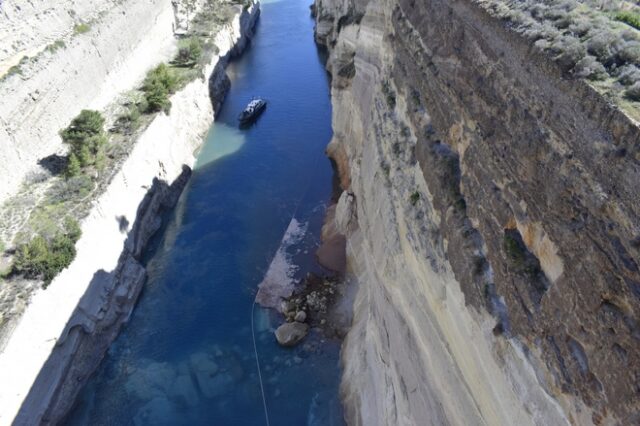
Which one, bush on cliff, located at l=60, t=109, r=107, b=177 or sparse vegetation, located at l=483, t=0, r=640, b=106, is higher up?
sparse vegetation, located at l=483, t=0, r=640, b=106

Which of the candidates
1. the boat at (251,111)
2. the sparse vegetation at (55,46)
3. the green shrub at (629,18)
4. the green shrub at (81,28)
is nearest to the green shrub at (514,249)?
the green shrub at (629,18)

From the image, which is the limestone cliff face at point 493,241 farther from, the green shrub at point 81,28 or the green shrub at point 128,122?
the green shrub at point 81,28

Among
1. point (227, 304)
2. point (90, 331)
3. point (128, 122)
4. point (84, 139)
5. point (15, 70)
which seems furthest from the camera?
point (128, 122)

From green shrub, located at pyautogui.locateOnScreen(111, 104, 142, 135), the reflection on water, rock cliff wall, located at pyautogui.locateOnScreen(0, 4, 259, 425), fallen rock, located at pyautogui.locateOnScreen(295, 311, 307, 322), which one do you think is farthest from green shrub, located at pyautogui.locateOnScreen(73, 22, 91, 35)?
fallen rock, located at pyautogui.locateOnScreen(295, 311, 307, 322)

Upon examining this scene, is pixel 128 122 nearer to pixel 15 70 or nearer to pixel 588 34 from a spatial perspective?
pixel 15 70

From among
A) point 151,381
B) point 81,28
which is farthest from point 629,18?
point 81,28

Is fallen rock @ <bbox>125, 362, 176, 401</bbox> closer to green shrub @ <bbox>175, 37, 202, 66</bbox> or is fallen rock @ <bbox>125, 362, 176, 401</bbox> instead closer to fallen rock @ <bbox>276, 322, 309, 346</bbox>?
fallen rock @ <bbox>276, 322, 309, 346</bbox>
